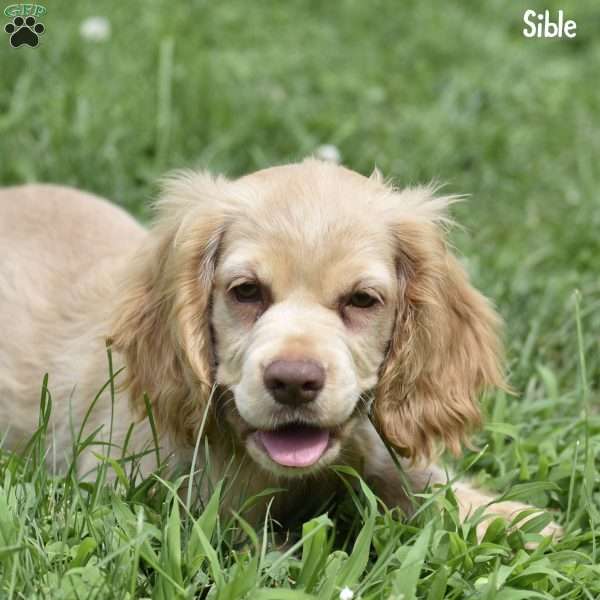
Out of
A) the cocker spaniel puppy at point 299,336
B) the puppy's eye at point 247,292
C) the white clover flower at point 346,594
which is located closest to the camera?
the white clover flower at point 346,594

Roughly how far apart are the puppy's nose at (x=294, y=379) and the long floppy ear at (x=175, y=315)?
399mm

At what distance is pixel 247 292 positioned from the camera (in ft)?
13.1

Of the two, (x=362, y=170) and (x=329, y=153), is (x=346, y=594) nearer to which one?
(x=329, y=153)

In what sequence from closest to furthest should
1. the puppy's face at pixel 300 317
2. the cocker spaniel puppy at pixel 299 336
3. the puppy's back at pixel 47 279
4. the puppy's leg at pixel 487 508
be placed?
the puppy's face at pixel 300 317, the cocker spaniel puppy at pixel 299 336, the puppy's leg at pixel 487 508, the puppy's back at pixel 47 279

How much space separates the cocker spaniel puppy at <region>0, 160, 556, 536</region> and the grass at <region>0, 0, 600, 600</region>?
200mm

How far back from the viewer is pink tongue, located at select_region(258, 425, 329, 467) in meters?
3.86

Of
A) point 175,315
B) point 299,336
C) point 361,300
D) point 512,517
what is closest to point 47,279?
point 175,315

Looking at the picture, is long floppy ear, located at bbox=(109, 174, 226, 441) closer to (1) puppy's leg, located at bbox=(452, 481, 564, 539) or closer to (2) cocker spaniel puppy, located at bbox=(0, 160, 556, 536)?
(2) cocker spaniel puppy, located at bbox=(0, 160, 556, 536)

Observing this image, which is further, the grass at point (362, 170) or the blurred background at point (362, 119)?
the blurred background at point (362, 119)

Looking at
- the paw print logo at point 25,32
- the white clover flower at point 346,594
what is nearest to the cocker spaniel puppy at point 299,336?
the white clover flower at point 346,594

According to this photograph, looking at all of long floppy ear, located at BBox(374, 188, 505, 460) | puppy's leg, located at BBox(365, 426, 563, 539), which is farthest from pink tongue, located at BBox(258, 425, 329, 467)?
puppy's leg, located at BBox(365, 426, 563, 539)

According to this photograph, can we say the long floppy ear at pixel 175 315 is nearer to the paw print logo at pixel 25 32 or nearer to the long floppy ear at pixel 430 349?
the long floppy ear at pixel 430 349

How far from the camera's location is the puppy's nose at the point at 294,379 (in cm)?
364

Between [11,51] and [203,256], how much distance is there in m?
3.76
